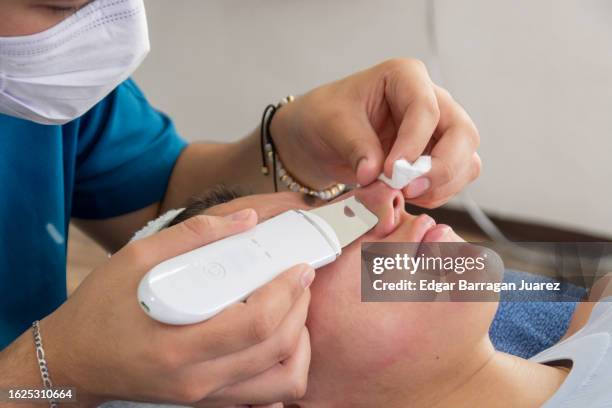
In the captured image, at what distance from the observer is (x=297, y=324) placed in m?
0.72

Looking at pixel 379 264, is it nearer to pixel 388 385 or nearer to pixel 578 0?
pixel 388 385

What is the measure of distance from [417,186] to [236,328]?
32cm

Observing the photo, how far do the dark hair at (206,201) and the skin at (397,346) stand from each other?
0.09m

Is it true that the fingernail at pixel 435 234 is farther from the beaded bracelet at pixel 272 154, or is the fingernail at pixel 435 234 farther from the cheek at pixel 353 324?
the beaded bracelet at pixel 272 154

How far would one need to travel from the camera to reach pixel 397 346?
0.83 meters

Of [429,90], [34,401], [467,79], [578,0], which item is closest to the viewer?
[34,401]

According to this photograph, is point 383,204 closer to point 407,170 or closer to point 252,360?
point 407,170

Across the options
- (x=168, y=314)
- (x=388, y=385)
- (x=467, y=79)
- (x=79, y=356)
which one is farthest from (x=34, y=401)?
(x=467, y=79)

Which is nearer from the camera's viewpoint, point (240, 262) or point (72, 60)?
point (240, 262)

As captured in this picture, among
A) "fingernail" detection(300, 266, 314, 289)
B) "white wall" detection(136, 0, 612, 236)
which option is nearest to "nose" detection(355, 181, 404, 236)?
"fingernail" detection(300, 266, 314, 289)

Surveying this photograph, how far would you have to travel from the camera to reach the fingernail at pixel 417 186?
83 centimetres

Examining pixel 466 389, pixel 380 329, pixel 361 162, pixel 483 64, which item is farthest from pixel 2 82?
pixel 483 64

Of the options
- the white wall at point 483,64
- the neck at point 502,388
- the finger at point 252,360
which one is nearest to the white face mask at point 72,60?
the finger at point 252,360

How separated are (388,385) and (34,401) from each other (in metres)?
0.44
